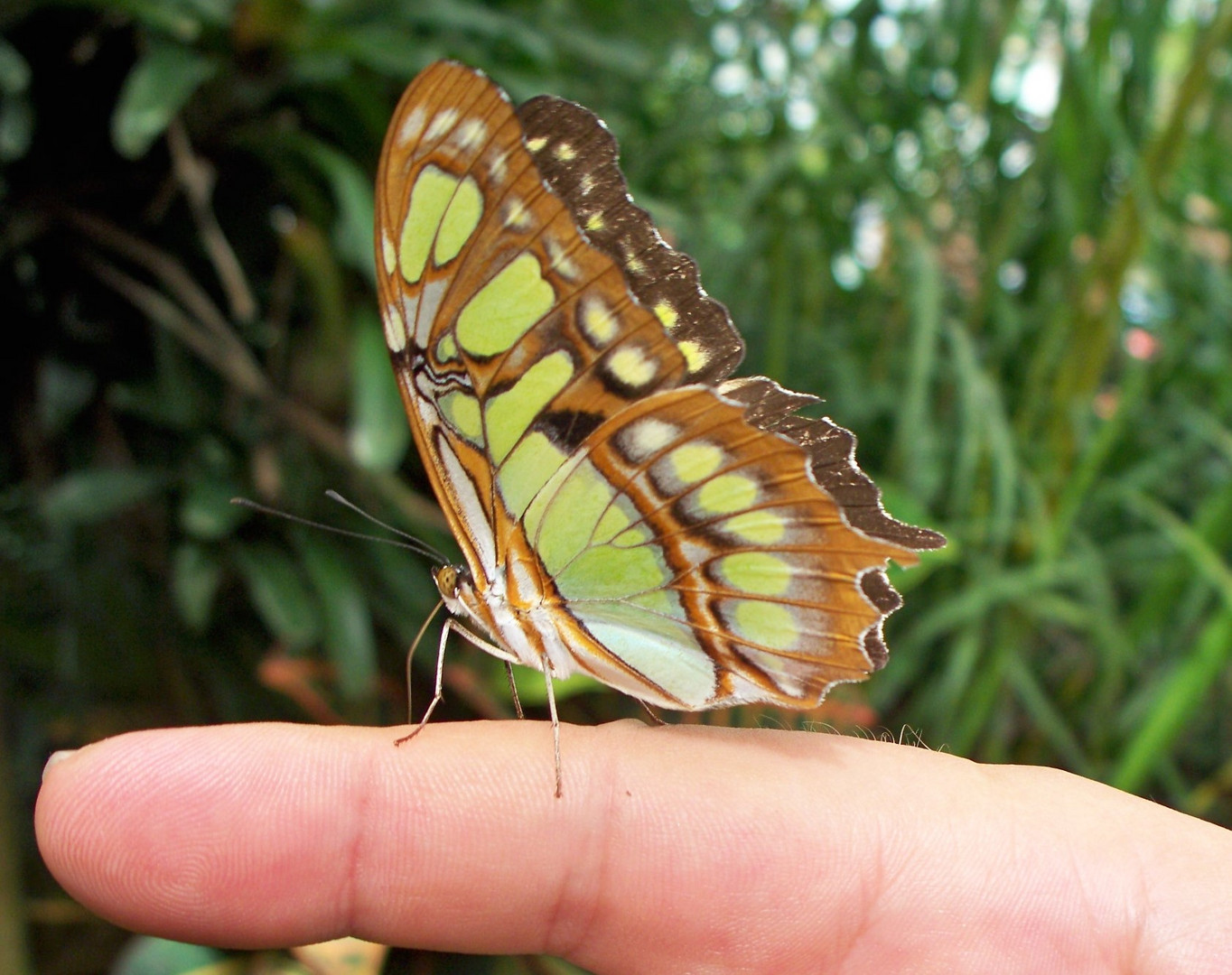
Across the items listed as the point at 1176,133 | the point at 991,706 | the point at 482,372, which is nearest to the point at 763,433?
the point at 482,372

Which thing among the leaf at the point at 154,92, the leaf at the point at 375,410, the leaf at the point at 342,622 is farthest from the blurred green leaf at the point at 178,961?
the leaf at the point at 154,92

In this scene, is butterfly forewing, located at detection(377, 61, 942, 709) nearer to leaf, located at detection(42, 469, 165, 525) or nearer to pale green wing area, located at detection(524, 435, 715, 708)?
pale green wing area, located at detection(524, 435, 715, 708)

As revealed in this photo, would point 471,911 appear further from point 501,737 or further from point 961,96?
point 961,96

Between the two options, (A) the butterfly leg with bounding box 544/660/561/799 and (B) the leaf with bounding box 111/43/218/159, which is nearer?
(A) the butterfly leg with bounding box 544/660/561/799

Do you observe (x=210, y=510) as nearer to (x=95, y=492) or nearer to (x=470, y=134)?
(x=95, y=492)

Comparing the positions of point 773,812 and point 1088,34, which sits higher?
point 1088,34

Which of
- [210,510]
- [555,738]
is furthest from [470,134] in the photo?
[210,510]

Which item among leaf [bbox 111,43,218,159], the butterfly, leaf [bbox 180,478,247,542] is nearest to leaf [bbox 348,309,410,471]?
leaf [bbox 180,478,247,542]
